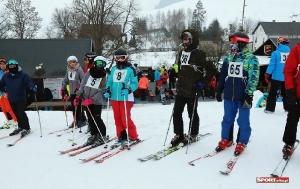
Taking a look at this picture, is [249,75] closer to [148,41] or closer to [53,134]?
[53,134]

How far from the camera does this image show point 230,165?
12.8 ft

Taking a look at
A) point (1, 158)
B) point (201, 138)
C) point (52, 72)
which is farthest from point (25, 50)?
point (201, 138)

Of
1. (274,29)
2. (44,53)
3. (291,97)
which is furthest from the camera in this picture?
(274,29)

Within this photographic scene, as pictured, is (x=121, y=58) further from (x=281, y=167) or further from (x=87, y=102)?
(x=281, y=167)

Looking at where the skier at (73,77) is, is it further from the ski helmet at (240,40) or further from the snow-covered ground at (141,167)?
the ski helmet at (240,40)

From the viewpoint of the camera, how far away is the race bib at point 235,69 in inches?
163

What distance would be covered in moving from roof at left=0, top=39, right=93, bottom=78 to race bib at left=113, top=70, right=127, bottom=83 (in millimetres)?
9325

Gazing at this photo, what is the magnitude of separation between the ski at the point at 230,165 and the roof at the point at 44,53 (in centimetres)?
1099

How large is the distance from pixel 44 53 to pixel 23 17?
83.7ft

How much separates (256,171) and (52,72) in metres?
12.1

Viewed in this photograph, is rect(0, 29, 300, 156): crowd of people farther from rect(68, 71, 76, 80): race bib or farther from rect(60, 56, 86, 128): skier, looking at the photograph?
rect(68, 71, 76, 80): race bib

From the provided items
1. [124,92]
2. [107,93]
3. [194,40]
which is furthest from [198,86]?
[107,93]

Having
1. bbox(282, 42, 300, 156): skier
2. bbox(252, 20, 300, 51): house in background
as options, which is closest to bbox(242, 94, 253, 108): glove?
bbox(282, 42, 300, 156): skier

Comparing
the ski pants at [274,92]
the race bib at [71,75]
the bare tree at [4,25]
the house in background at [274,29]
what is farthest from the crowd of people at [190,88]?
the house in background at [274,29]
